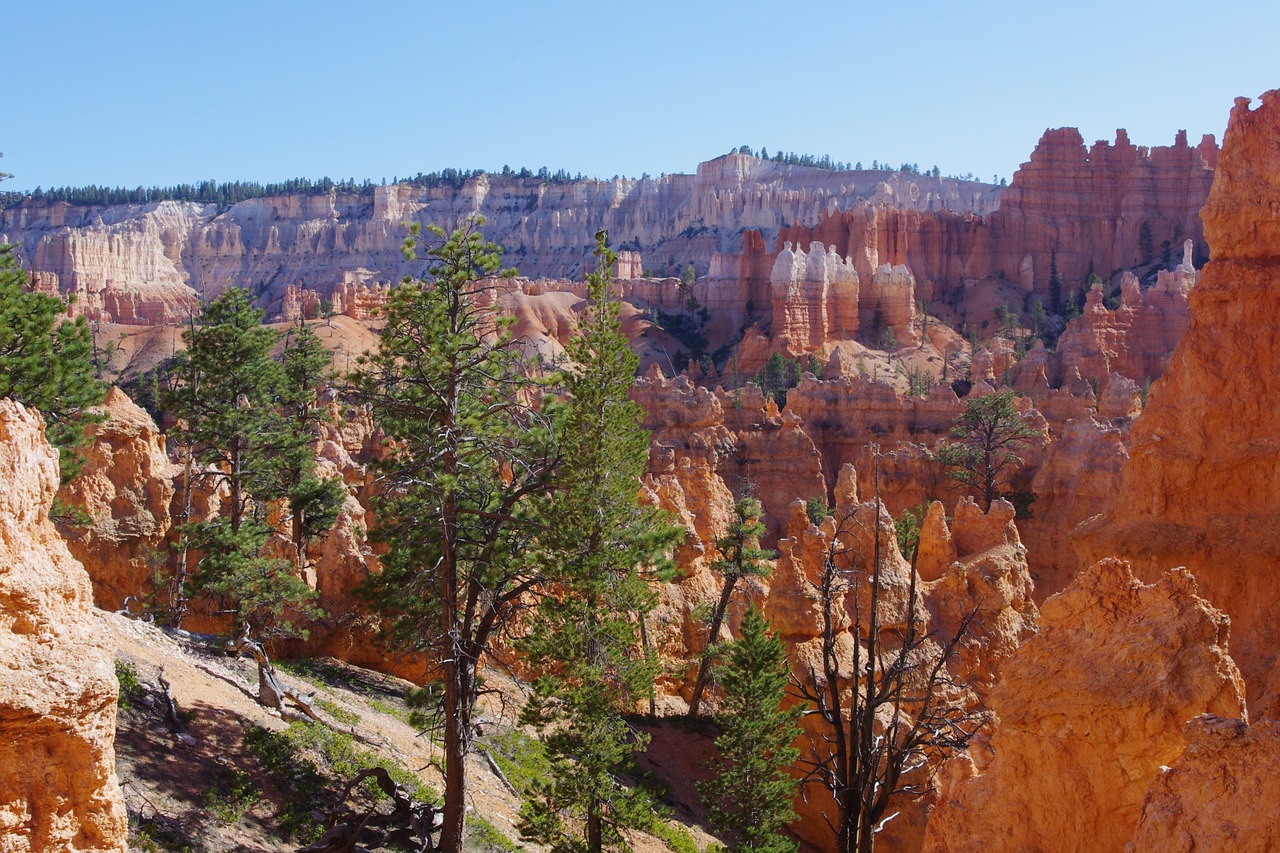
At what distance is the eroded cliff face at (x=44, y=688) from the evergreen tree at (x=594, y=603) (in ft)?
24.3

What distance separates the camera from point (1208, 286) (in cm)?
1498

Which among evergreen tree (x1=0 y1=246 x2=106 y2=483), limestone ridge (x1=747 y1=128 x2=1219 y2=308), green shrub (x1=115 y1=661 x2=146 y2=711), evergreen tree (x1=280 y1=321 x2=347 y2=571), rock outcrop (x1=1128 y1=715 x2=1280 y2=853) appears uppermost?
limestone ridge (x1=747 y1=128 x2=1219 y2=308)

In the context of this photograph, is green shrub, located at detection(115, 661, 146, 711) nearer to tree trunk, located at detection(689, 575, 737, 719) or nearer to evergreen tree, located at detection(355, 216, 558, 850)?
evergreen tree, located at detection(355, 216, 558, 850)

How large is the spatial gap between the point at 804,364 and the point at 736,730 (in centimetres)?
6262

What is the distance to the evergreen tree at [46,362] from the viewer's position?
16094 mm

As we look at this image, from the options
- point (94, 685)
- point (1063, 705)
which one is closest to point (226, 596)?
point (94, 685)

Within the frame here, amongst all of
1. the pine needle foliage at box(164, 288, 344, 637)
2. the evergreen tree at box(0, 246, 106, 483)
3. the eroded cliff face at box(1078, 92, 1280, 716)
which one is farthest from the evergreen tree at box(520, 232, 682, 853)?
the evergreen tree at box(0, 246, 106, 483)

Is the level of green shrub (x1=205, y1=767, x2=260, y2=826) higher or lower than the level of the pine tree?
lower

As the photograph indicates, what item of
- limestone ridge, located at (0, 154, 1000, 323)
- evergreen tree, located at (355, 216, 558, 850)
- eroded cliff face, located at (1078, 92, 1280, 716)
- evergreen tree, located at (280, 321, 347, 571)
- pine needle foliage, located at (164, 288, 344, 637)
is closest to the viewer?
evergreen tree, located at (355, 216, 558, 850)

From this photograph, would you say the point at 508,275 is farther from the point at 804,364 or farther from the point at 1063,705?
the point at 804,364

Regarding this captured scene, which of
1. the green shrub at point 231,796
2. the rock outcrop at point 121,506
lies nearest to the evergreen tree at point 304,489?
the rock outcrop at point 121,506

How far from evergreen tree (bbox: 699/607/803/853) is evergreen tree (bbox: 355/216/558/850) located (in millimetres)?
4720

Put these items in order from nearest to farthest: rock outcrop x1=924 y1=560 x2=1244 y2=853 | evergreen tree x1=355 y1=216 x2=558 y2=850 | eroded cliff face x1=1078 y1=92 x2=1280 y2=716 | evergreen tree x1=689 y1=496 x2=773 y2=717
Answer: rock outcrop x1=924 y1=560 x2=1244 y2=853
evergreen tree x1=355 y1=216 x2=558 y2=850
eroded cliff face x1=1078 y1=92 x2=1280 y2=716
evergreen tree x1=689 y1=496 x2=773 y2=717

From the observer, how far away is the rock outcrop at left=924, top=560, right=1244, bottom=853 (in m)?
8.09
